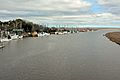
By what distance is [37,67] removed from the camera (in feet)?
66.0

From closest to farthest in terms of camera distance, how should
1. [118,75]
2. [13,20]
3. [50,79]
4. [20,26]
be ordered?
[50,79], [118,75], [20,26], [13,20]

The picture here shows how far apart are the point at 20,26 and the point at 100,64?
69243 mm

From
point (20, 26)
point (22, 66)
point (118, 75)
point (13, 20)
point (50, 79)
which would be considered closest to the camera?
point (50, 79)

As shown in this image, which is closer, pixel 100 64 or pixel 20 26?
pixel 100 64

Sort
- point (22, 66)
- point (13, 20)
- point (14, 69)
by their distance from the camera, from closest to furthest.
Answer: point (14, 69) < point (22, 66) < point (13, 20)

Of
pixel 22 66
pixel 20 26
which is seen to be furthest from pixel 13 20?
pixel 22 66

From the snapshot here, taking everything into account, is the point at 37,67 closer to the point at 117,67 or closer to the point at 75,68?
the point at 75,68

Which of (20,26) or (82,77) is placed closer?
(82,77)

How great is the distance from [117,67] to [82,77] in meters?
4.86

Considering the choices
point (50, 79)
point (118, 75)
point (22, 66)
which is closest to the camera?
point (50, 79)

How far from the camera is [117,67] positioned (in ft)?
67.0

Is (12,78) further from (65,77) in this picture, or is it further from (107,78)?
(107,78)

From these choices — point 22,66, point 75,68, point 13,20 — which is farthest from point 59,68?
point 13,20

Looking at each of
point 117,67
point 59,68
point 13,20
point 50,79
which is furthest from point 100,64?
point 13,20
